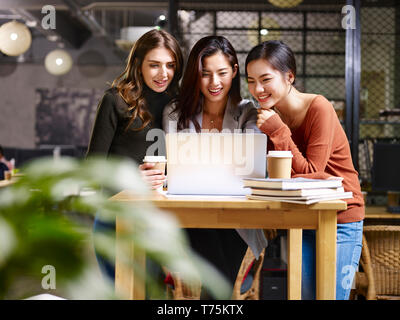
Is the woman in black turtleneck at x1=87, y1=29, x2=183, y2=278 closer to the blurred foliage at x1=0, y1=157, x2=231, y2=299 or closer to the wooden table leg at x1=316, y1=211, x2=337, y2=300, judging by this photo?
the wooden table leg at x1=316, y1=211, x2=337, y2=300

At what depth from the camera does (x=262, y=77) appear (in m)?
1.98

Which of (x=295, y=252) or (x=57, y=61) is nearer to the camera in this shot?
(x=295, y=252)

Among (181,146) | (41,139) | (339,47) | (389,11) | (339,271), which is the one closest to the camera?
(181,146)

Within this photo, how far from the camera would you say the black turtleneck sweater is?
207cm

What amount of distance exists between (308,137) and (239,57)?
5662mm

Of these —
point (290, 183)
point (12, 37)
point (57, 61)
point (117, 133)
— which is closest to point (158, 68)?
point (117, 133)

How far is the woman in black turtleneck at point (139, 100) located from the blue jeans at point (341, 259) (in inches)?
30.9

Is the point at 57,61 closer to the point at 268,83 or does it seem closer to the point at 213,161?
the point at 268,83

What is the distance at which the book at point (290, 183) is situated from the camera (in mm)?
1408

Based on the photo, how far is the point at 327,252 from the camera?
150 cm
